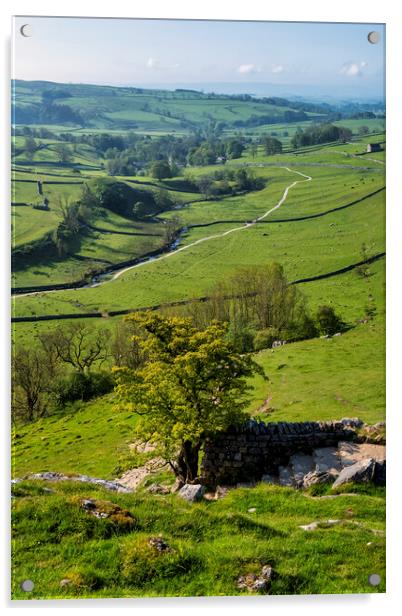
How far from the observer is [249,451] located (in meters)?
10.8

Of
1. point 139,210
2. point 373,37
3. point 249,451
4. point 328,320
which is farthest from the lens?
point 328,320

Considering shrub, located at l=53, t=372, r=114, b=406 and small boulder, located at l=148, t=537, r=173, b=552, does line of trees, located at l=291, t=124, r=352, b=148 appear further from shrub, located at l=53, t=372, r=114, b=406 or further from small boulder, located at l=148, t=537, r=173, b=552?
small boulder, located at l=148, t=537, r=173, b=552

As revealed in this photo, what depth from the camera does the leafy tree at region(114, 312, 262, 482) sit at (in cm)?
1064

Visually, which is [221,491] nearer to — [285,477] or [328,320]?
[285,477]

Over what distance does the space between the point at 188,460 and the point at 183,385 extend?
3.99ft

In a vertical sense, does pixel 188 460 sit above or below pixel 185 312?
below

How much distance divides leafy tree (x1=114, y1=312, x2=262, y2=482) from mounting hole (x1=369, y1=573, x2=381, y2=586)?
2842mm

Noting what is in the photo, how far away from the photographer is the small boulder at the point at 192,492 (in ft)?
32.2

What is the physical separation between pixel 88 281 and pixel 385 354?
506 centimetres

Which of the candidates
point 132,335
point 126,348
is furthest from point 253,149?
point 126,348

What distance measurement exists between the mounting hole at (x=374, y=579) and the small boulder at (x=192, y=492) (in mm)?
2522

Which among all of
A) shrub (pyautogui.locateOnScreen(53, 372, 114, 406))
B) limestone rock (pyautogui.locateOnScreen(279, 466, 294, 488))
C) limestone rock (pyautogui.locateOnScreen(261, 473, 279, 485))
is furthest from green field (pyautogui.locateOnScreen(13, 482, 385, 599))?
shrub (pyautogui.locateOnScreen(53, 372, 114, 406))

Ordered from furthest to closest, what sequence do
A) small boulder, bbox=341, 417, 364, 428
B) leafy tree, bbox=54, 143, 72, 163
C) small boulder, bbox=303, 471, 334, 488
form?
leafy tree, bbox=54, 143, 72, 163 → small boulder, bbox=341, 417, 364, 428 → small boulder, bbox=303, 471, 334, 488

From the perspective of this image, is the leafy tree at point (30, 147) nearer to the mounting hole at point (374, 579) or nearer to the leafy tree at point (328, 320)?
the leafy tree at point (328, 320)
